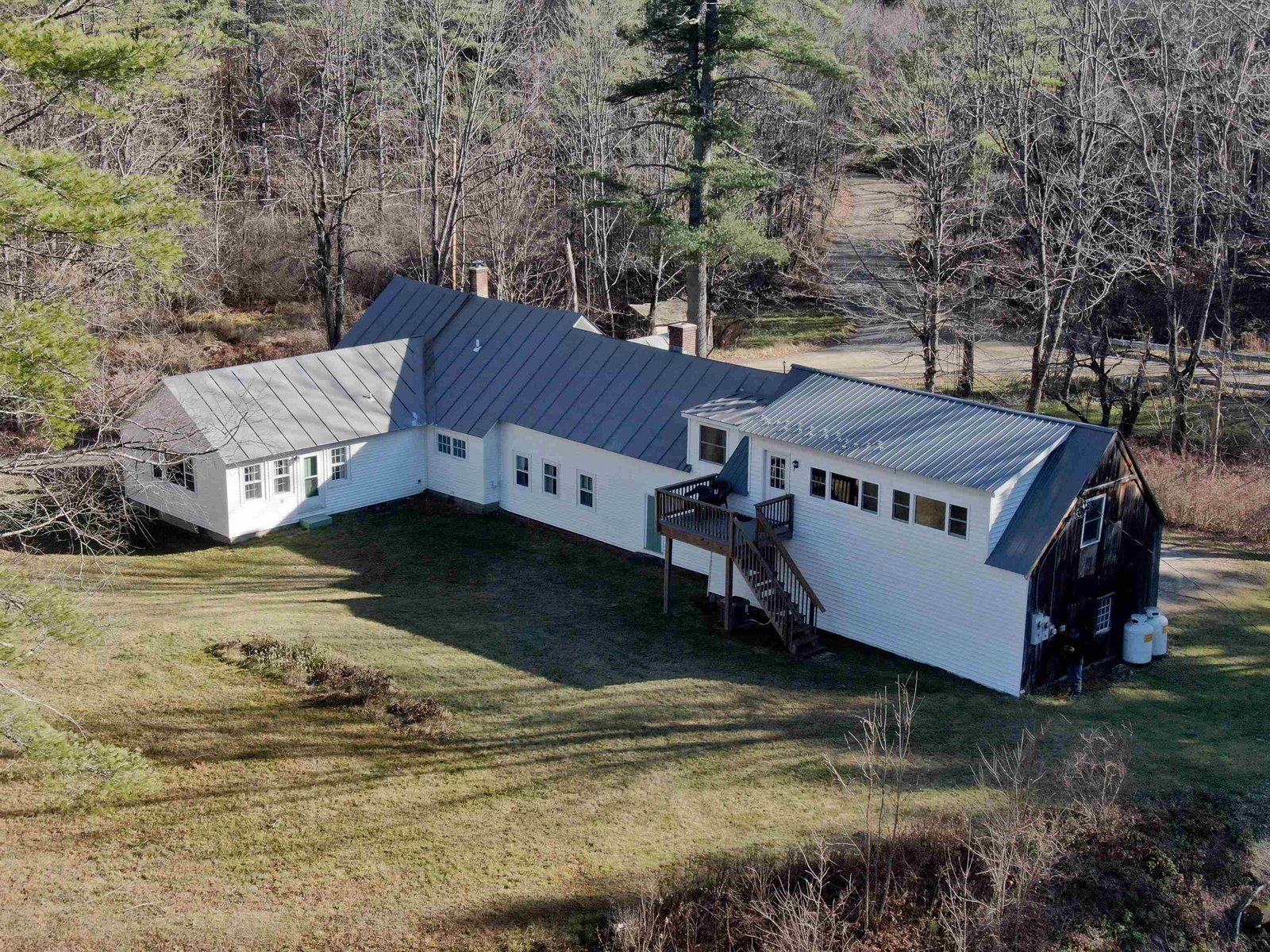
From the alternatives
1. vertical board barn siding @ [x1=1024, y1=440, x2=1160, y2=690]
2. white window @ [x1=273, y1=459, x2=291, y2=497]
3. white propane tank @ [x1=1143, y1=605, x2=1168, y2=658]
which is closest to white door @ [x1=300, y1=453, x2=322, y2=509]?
white window @ [x1=273, y1=459, x2=291, y2=497]

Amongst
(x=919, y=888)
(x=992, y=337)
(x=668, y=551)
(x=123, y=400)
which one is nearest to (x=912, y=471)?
(x=668, y=551)

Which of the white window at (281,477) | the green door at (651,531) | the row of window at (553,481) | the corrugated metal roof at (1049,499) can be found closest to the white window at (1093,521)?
the corrugated metal roof at (1049,499)

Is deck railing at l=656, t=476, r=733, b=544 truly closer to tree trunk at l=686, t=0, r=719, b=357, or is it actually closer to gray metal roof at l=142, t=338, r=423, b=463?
gray metal roof at l=142, t=338, r=423, b=463

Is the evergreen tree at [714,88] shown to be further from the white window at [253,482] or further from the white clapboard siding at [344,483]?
the white window at [253,482]

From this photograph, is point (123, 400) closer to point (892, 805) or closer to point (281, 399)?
point (281, 399)

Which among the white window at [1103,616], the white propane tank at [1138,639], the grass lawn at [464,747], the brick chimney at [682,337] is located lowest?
the grass lawn at [464,747]
